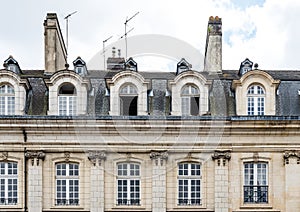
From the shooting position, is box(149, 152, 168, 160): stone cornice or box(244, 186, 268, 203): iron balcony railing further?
box(244, 186, 268, 203): iron balcony railing

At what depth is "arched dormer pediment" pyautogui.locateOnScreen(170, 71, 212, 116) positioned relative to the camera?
21938 mm

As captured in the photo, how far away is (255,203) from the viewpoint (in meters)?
21.7

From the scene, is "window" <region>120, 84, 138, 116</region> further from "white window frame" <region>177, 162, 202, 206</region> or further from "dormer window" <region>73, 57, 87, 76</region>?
"white window frame" <region>177, 162, 202, 206</region>

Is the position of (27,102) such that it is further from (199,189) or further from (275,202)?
(275,202)

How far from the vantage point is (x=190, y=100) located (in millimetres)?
22203

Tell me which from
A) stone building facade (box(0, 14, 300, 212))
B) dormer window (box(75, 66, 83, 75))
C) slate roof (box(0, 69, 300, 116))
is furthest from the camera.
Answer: dormer window (box(75, 66, 83, 75))

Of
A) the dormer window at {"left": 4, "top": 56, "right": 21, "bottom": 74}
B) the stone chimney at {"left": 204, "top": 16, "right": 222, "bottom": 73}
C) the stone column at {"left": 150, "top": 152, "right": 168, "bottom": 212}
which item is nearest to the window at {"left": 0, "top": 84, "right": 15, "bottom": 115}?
the dormer window at {"left": 4, "top": 56, "right": 21, "bottom": 74}

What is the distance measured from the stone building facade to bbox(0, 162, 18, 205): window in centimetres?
4

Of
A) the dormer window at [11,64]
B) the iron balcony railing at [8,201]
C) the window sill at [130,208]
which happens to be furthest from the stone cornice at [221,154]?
the dormer window at [11,64]

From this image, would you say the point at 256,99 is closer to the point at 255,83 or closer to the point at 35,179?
the point at 255,83

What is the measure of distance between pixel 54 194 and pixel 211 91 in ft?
25.3

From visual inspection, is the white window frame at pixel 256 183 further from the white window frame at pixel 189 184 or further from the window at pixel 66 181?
the window at pixel 66 181

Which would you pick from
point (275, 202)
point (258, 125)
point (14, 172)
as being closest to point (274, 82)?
point (258, 125)

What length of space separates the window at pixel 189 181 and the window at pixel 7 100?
23.6 ft
